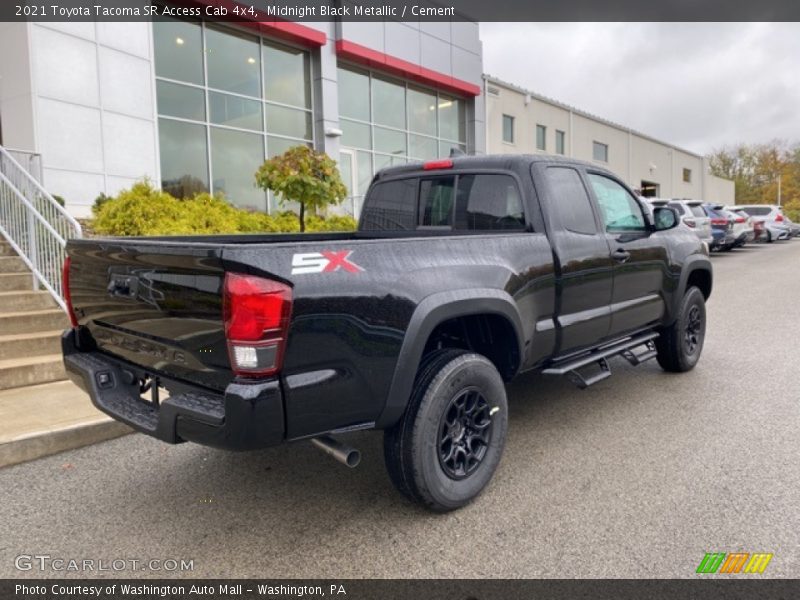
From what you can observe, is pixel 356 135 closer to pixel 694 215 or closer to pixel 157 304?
pixel 694 215

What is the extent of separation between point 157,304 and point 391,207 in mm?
2269

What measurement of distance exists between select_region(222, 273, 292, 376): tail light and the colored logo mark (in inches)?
83.6

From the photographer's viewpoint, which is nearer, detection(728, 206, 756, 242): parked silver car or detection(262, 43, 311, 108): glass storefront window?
detection(262, 43, 311, 108): glass storefront window

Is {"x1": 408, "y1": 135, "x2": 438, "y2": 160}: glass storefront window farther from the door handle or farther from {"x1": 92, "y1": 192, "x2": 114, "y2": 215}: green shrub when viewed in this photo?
the door handle

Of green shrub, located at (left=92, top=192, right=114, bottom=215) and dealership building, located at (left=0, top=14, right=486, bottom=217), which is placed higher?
dealership building, located at (left=0, top=14, right=486, bottom=217)

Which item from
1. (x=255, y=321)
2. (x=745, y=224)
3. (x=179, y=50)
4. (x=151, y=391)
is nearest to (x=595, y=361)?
(x=255, y=321)

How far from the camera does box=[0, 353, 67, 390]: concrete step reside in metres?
5.29

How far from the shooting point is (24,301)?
6352 millimetres

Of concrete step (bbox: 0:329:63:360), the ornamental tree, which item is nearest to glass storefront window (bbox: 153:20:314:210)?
the ornamental tree

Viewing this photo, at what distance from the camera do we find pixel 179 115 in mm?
13625

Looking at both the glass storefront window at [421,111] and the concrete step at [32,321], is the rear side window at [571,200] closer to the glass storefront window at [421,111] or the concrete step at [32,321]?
the concrete step at [32,321]

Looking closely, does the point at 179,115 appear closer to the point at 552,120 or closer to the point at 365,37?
the point at 365,37

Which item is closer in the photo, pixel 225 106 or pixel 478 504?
pixel 478 504

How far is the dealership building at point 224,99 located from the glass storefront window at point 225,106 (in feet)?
0.10
